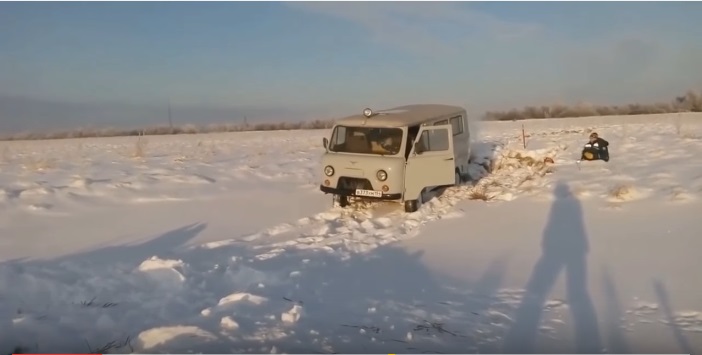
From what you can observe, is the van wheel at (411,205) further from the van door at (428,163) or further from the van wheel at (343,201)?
the van wheel at (343,201)

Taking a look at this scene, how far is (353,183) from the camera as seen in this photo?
11734mm

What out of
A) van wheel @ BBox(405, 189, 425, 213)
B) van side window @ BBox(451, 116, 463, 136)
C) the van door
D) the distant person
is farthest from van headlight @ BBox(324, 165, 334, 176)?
the distant person

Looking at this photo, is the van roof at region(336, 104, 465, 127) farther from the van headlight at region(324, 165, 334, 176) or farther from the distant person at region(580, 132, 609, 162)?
the distant person at region(580, 132, 609, 162)

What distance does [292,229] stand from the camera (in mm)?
10664

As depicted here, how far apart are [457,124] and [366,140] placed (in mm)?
3384

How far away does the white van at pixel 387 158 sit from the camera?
11492 millimetres

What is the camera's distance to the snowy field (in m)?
5.39

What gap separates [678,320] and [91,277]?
6.52 metres

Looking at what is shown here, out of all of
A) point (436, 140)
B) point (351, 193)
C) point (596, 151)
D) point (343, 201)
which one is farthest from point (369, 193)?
point (596, 151)

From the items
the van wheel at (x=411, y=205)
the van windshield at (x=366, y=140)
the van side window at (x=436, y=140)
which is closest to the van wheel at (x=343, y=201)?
the van windshield at (x=366, y=140)

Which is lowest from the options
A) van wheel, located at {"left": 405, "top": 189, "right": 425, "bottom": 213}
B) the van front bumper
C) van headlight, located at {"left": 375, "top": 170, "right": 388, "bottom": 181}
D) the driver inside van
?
van wheel, located at {"left": 405, "top": 189, "right": 425, "bottom": 213}

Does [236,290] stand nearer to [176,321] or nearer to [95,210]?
[176,321]

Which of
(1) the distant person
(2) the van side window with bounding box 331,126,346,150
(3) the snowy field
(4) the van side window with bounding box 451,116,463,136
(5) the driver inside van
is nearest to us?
(3) the snowy field

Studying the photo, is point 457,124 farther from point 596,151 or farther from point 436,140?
point 596,151
